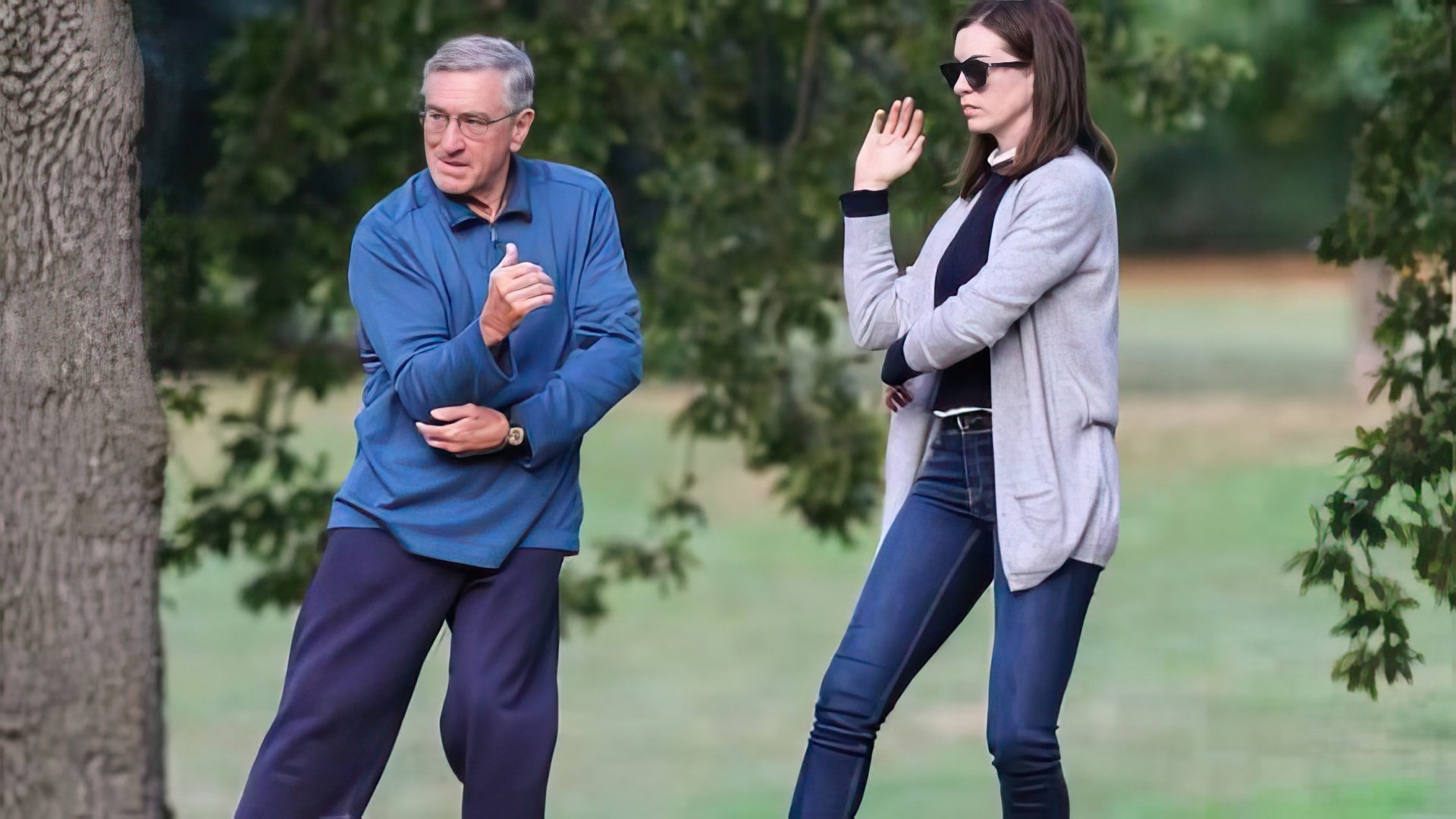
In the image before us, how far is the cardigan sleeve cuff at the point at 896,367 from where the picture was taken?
144 inches

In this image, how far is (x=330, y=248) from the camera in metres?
6.82

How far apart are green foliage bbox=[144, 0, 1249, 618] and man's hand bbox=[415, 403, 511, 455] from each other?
3086mm

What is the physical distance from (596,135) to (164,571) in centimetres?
211

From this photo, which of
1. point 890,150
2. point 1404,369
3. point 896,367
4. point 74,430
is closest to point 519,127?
point 890,150

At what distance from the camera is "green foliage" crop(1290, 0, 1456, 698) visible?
15.0 ft

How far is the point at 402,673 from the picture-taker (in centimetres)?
366

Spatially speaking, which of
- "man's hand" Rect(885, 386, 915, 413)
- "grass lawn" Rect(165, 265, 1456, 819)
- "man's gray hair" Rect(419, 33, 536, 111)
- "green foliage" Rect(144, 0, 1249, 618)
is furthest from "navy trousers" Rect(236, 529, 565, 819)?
"green foliage" Rect(144, 0, 1249, 618)

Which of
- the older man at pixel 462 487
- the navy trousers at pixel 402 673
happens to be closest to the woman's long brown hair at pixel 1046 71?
the older man at pixel 462 487

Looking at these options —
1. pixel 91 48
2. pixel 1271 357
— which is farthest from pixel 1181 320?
pixel 91 48

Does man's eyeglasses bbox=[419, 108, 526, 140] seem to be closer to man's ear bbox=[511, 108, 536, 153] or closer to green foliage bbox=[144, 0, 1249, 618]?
man's ear bbox=[511, 108, 536, 153]

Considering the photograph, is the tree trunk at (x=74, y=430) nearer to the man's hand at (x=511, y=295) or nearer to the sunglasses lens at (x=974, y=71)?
the man's hand at (x=511, y=295)

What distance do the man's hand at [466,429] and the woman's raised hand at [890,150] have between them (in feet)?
2.62

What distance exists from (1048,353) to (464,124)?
108cm

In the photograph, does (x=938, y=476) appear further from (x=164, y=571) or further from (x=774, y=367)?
(x=164, y=571)
